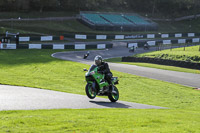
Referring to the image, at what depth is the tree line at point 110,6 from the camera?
71438 mm

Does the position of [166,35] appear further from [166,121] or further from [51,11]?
[166,121]

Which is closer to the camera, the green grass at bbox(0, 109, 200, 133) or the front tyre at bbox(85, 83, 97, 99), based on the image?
the green grass at bbox(0, 109, 200, 133)

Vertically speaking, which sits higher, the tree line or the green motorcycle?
the tree line

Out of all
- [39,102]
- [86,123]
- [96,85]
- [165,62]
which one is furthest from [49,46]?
[86,123]

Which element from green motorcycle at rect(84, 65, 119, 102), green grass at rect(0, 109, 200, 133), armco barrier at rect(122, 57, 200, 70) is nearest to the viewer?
green grass at rect(0, 109, 200, 133)

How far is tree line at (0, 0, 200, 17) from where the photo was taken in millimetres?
71438

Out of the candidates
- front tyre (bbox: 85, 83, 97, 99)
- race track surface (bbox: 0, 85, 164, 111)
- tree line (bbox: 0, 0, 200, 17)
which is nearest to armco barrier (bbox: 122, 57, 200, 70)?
race track surface (bbox: 0, 85, 164, 111)

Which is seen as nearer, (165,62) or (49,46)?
(165,62)

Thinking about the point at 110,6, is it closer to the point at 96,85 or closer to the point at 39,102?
the point at 96,85

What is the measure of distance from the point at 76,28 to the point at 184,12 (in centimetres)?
4520

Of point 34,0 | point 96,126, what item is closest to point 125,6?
point 34,0

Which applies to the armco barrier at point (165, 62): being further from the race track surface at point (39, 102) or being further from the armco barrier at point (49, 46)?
the race track surface at point (39, 102)

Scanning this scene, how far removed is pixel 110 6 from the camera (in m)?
93.7

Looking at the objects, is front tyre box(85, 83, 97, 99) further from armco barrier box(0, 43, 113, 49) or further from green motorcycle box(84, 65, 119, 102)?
armco barrier box(0, 43, 113, 49)
